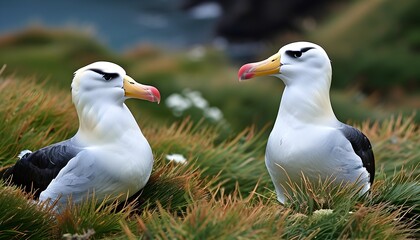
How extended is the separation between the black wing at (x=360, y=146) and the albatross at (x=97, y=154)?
1.13 meters

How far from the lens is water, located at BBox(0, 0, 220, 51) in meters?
26.4

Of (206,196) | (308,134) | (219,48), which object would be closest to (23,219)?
(206,196)

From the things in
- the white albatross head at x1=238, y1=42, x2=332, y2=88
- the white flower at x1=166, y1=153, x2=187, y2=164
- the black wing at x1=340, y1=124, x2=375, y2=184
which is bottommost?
the white flower at x1=166, y1=153, x2=187, y2=164

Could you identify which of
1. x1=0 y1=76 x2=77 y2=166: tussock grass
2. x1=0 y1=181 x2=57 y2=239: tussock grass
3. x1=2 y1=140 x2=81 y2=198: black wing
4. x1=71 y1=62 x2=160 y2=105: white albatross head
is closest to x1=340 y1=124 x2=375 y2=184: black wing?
x1=71 y1=62 x2=160 y2=105: white albatross head

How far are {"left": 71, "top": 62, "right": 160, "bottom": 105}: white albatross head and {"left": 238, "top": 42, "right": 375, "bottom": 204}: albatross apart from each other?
0.63m

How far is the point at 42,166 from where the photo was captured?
403cm

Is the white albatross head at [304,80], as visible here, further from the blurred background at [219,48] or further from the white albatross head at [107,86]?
the blurred background at [219,48]

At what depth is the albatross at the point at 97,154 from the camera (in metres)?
3.91

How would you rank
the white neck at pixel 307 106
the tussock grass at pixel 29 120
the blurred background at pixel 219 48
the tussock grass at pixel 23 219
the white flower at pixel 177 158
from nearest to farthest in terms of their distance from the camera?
the tussock grass at pixel 23 219
the white neck at pixel 307 106
the tussock grass at pixel 29 120
the white flower at pixel 177 158
the blurred background at pixel 219 48

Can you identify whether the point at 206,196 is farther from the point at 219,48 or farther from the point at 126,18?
the point at 126,18

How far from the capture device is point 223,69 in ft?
51.6

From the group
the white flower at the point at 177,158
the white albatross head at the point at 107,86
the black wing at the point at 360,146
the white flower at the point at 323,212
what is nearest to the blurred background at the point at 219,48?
the white flower at the point at 177,158

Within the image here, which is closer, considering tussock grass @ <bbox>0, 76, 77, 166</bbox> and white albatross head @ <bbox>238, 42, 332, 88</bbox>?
white albatross head @ <bbox>238, 42, 332, 88</bbox>

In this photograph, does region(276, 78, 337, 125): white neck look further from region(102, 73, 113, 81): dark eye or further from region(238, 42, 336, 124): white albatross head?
region(102, 73, 113, 81): dark eye
